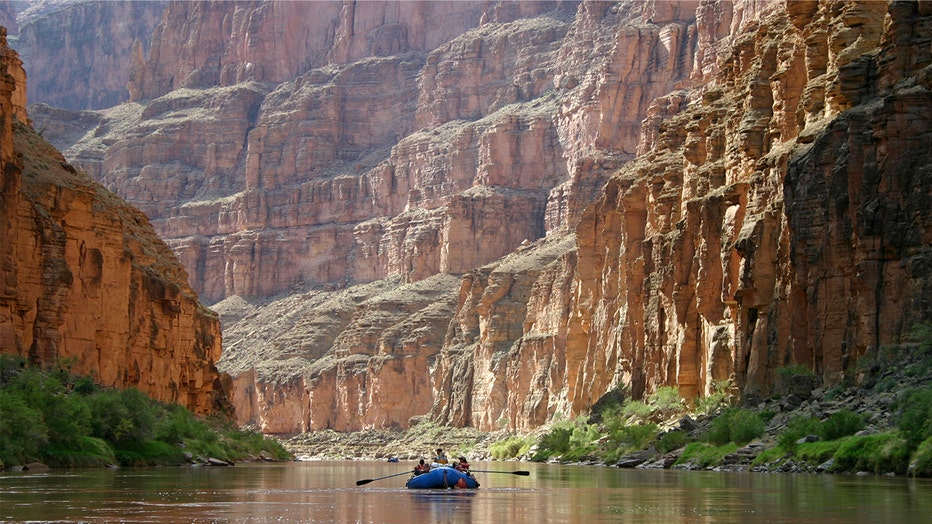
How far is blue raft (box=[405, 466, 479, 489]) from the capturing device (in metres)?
59.1

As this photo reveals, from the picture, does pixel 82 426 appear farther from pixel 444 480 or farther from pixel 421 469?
pixel 444 480

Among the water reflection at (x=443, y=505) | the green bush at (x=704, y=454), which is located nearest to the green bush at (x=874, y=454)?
the green bush at (x=704, y=454)

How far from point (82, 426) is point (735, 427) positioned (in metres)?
27.8

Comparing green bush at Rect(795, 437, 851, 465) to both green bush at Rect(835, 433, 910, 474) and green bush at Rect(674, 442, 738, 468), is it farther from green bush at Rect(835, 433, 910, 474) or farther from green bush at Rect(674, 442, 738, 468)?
green bush at Rect(674, 442, 738, 468)

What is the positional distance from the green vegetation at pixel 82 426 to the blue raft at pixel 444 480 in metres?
16.8

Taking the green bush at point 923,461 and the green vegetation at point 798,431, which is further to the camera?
the green vegetation at point 798,431

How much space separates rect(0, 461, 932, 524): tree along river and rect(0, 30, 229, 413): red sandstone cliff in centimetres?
1789

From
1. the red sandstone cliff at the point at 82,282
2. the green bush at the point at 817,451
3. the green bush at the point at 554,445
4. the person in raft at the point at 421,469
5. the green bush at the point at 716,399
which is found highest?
the red sandstone cliff at the point at 82,282

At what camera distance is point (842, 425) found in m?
66.1

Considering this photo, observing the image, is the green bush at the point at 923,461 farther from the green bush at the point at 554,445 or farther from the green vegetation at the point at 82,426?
the green bush at the point at 554,445

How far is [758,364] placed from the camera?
8806 cm

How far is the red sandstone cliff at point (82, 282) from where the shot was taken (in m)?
82.2

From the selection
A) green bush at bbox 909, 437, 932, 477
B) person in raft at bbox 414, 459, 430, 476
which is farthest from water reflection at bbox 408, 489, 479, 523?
green bush at bbox 909, 437, 932, 477

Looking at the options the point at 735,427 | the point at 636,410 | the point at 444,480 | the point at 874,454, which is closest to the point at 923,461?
the point at 874,454
